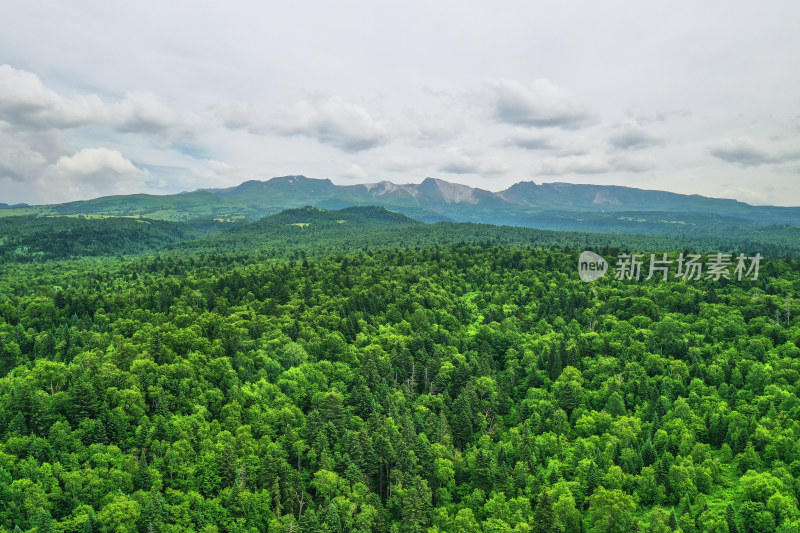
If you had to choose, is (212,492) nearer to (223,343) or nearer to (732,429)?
(223,343)

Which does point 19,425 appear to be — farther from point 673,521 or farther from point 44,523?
point 673,521

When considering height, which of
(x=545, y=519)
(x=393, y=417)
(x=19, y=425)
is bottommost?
(x=545, y=519)

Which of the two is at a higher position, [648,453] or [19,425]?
[19,425]

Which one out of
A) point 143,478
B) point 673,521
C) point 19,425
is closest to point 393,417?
point 143,478

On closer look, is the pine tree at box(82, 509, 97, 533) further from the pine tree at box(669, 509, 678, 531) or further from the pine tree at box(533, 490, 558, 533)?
the pine tree at box(669, 509, 678, 531)

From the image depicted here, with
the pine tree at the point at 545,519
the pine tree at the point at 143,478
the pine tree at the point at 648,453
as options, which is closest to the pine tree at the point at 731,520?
the pine tree at the point at 648,453

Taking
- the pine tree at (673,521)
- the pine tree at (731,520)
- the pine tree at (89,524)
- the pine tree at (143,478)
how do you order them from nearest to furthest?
1. the pine tree at (89,524)
2. the pine tree at (673,521)
3. the pine tree at (731,520)
4. the pine tree at (143,478)

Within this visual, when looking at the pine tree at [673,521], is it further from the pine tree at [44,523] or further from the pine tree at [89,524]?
the pine tree at [44,523]

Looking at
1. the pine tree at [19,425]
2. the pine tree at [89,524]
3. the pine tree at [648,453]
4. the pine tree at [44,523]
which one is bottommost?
the pine tree at [89,524]
